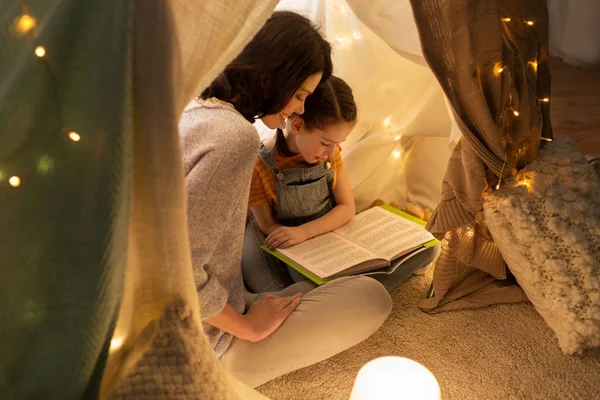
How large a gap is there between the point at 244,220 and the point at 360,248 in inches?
16.0

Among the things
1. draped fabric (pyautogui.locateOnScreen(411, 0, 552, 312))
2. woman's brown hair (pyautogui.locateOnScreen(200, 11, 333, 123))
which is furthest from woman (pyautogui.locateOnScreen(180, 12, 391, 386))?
draped fabric (pyautogui.locateOnScreen(411, 0, 552, 312))

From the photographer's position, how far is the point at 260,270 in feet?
4.85

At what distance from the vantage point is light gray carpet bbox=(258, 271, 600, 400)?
124 centimetres

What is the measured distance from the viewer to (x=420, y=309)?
4.94 ft

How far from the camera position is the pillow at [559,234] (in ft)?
4.20

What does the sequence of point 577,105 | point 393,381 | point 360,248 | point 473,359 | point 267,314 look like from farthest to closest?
point 577,105 → point 360,248 → point 473,359 → point 267,314 → point 393,381

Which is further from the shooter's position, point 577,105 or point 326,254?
point 577,105

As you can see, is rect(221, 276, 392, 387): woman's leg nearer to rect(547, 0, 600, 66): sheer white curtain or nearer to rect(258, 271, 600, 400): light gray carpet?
rect(258, 271, 600, 400): light gray carpet

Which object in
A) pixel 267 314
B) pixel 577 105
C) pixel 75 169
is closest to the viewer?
pixel 75 169

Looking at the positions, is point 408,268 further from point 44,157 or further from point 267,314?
point 44,157

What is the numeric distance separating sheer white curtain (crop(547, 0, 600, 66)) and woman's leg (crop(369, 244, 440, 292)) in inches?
72.3

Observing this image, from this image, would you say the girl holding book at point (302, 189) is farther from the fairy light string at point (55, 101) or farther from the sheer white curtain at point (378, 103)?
the fairy light string at point (55, 101)

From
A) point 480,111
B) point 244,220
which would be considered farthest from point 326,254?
point 480,111

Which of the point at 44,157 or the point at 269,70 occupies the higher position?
the point at 44,157
